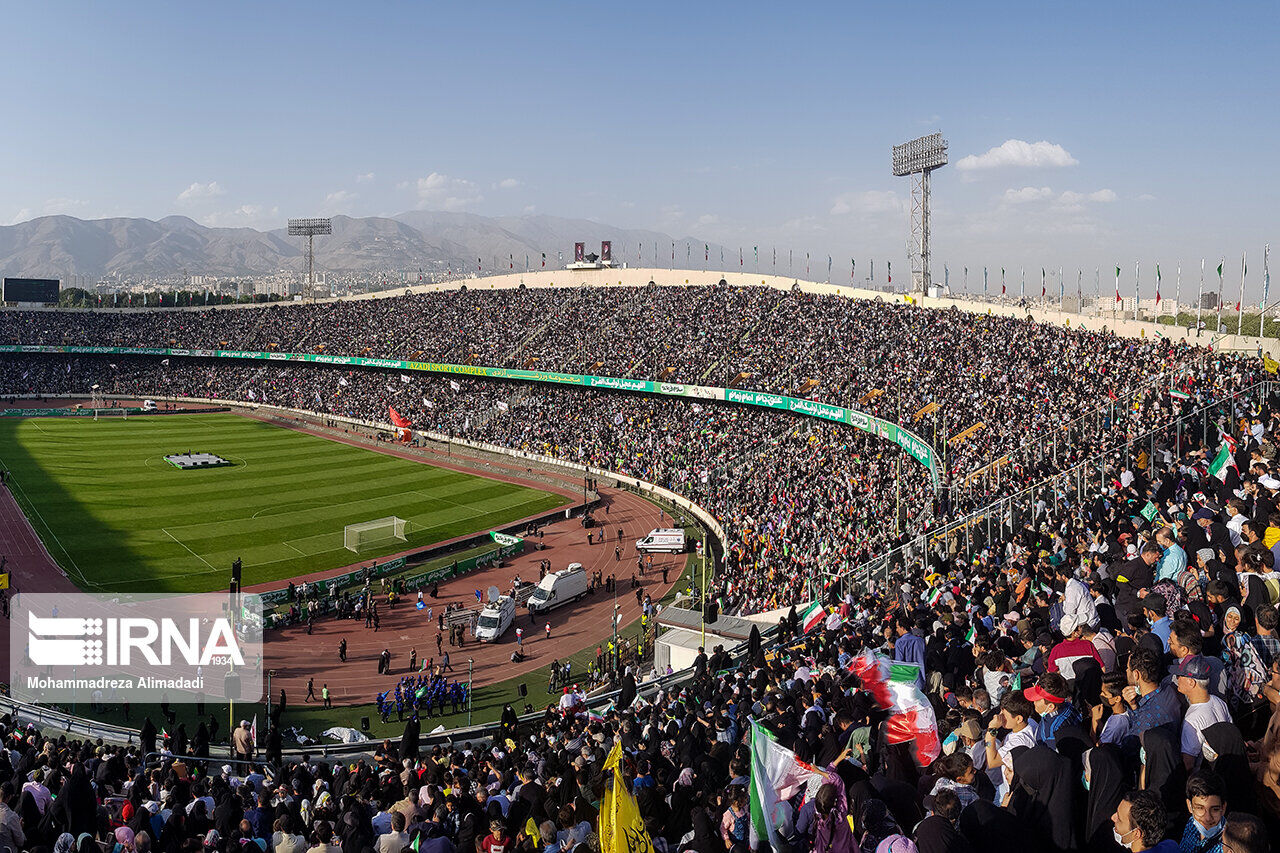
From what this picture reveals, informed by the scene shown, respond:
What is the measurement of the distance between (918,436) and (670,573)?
11998mm

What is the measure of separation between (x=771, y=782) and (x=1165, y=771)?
309 cm

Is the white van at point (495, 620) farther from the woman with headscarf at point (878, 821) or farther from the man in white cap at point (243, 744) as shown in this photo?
the woman with headscarf at point (878, 821)

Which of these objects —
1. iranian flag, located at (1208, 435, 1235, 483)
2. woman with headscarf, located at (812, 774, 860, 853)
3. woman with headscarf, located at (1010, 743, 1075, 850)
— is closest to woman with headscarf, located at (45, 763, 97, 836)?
woman with headscarf, located at (812, 774, 860, 853)

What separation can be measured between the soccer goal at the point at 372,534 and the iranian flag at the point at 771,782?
3288cm

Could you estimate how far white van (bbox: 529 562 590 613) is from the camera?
3169 centimetres

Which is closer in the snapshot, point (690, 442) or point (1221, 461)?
point (1221, 461)

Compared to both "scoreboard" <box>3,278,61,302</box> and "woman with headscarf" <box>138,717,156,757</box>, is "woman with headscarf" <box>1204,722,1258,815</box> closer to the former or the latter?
"woman with headscarf" <box>138,717,156,757</box>

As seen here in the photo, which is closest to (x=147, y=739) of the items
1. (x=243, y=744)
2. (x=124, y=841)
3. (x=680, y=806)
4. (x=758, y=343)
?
(x=243, y=744)

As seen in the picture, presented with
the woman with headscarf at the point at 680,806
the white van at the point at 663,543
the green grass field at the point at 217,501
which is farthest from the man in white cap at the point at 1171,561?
the green grass field at the point at 217,501

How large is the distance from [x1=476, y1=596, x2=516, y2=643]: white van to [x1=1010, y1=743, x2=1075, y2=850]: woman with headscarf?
25.2m

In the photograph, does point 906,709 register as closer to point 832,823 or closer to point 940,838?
point 832,823

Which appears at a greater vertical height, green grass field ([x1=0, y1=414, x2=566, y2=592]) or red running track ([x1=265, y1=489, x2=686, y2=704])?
green grass field ([x1=0, y1=414, x2=566, y2=592])

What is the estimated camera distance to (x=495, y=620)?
2928 centimetres

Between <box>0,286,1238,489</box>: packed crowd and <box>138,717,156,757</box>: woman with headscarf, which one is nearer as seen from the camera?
<box>138,717,156,757</box>: woman with headscarf
